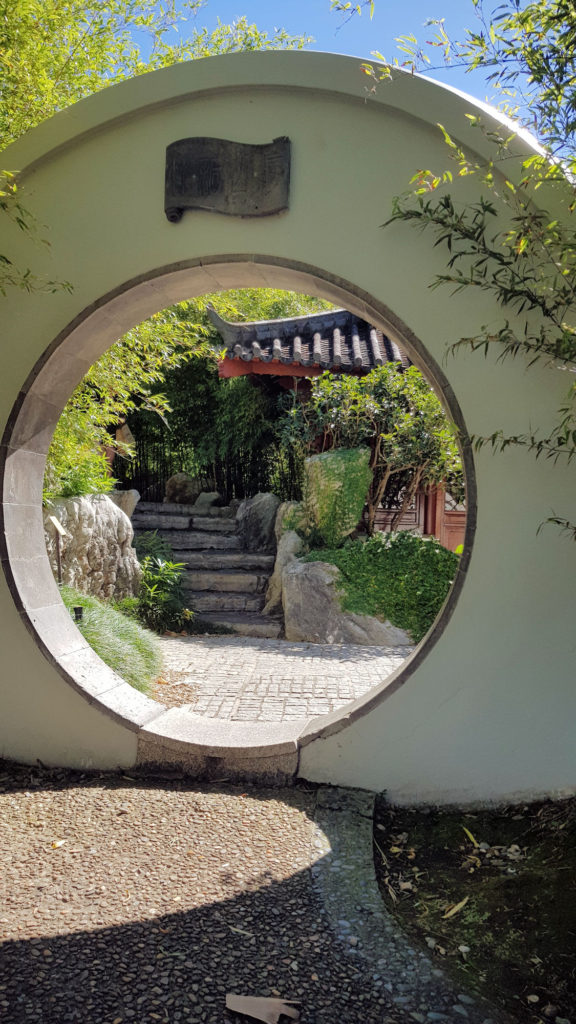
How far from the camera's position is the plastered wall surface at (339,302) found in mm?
2682

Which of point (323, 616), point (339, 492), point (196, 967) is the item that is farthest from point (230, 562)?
point (196, 967)

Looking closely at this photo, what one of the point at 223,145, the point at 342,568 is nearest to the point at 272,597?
the point at 342,568

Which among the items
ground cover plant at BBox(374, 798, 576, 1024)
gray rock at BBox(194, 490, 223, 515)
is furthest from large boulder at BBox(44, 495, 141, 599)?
gray rock at BBox(194, 490, 223, 515)

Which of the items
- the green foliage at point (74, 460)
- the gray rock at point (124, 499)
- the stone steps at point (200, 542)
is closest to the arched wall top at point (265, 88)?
the green foliage at point (74, 460)

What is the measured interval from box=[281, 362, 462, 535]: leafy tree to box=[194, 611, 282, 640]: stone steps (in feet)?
5.53

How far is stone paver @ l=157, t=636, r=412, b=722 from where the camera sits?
4.57 metres

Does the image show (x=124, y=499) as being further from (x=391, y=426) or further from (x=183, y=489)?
(x=183, y=489)

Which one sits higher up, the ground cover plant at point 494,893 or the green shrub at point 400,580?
the green shrub at point 400,580

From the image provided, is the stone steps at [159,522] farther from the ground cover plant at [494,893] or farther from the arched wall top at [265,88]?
the ground cover plant at [494,893]

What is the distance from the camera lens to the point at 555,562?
2.67 meters

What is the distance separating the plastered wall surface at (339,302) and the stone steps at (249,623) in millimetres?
4017

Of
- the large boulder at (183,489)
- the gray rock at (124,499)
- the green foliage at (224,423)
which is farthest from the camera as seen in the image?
the large boulder at (183,489)

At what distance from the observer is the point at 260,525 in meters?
9.53

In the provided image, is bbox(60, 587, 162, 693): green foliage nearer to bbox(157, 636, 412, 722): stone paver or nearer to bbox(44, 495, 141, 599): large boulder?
bbox(157, 636, 412, 722): stone paver
